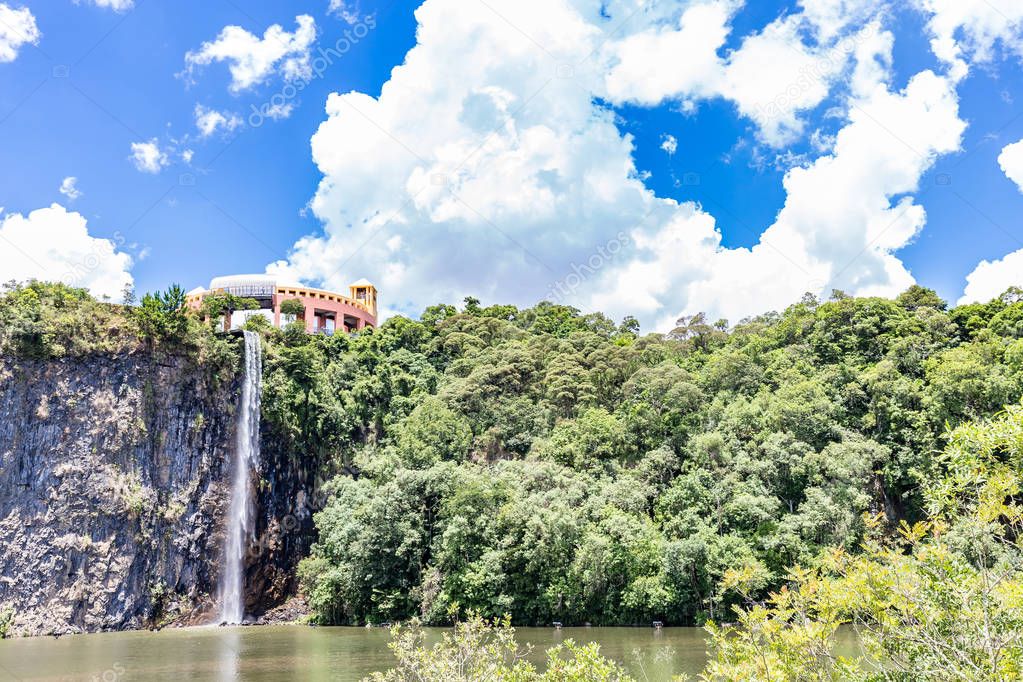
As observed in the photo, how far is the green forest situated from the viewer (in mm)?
30703

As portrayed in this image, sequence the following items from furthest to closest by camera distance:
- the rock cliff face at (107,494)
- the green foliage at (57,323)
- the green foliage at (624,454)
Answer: the green foliage at (57,323)
the rock cliff face at (107,494)
the green foliage at (624,454)

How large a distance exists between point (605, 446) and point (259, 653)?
18.3 m

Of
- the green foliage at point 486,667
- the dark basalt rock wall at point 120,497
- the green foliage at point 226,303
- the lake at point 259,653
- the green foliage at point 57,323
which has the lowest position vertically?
the lake at point 259,653

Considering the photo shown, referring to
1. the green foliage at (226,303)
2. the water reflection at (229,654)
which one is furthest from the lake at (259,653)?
the green foliage at (226,303)

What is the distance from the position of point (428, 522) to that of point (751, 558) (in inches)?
508

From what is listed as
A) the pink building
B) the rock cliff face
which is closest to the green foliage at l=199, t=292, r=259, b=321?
the pink building

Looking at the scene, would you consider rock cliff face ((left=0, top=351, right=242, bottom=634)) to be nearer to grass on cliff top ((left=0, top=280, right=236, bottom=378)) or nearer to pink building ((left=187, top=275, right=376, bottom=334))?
grass on cliff top ((left=0, top=280, right=236, bottom=378))

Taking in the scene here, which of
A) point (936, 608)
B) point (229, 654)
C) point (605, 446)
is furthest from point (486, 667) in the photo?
point (605, 446)

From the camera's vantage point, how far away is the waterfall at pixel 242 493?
3616cm

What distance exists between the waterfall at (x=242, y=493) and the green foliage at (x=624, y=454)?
0.93 meters

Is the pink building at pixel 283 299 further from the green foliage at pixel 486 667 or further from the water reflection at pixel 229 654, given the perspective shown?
the green foliage at pixel 486 667

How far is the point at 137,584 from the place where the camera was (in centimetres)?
3338

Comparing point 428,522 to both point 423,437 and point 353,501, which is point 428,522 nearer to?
point 353,501

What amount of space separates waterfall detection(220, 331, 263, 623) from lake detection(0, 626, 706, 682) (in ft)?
13.8
